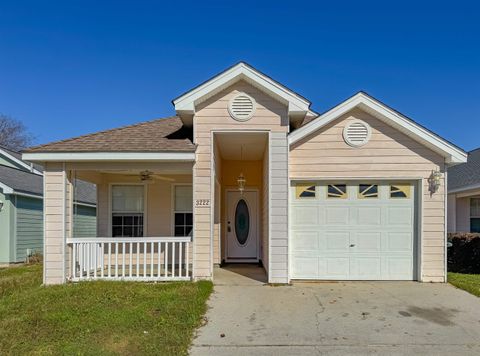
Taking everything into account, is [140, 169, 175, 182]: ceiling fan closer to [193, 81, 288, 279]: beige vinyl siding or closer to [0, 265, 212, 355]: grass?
[193, 81, 288, 279]: beige vinyl siding

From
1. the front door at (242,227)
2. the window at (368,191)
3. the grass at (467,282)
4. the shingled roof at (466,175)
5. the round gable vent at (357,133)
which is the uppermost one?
the round gable vent at (357,133)

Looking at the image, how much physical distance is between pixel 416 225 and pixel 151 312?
6.23 metres

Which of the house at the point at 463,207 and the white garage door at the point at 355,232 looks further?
the house at the point at 463,207

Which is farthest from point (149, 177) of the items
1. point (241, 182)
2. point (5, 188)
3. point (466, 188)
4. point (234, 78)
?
point (466, 188)

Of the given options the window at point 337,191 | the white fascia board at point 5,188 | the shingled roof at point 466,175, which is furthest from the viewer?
the shingled roof at point 466,175

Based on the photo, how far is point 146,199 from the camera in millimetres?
11055

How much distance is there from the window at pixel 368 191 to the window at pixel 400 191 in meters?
0.37

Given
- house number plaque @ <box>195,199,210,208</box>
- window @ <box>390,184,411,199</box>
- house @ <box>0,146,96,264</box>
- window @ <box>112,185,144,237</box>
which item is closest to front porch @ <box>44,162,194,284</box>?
window @ <box>112,185,144,237</box>

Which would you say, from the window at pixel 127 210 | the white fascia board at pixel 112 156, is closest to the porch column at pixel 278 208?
the white fascia board at pixel 112 156

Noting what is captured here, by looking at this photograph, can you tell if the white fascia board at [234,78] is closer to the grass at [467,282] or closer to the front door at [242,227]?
the front door at [242,227]

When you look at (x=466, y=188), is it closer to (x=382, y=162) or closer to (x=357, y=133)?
(x=382, y=162)

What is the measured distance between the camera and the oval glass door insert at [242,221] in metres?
11.9

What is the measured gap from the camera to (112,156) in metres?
8.12

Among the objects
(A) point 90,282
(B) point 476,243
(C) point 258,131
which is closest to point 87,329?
(A) point 90,282
